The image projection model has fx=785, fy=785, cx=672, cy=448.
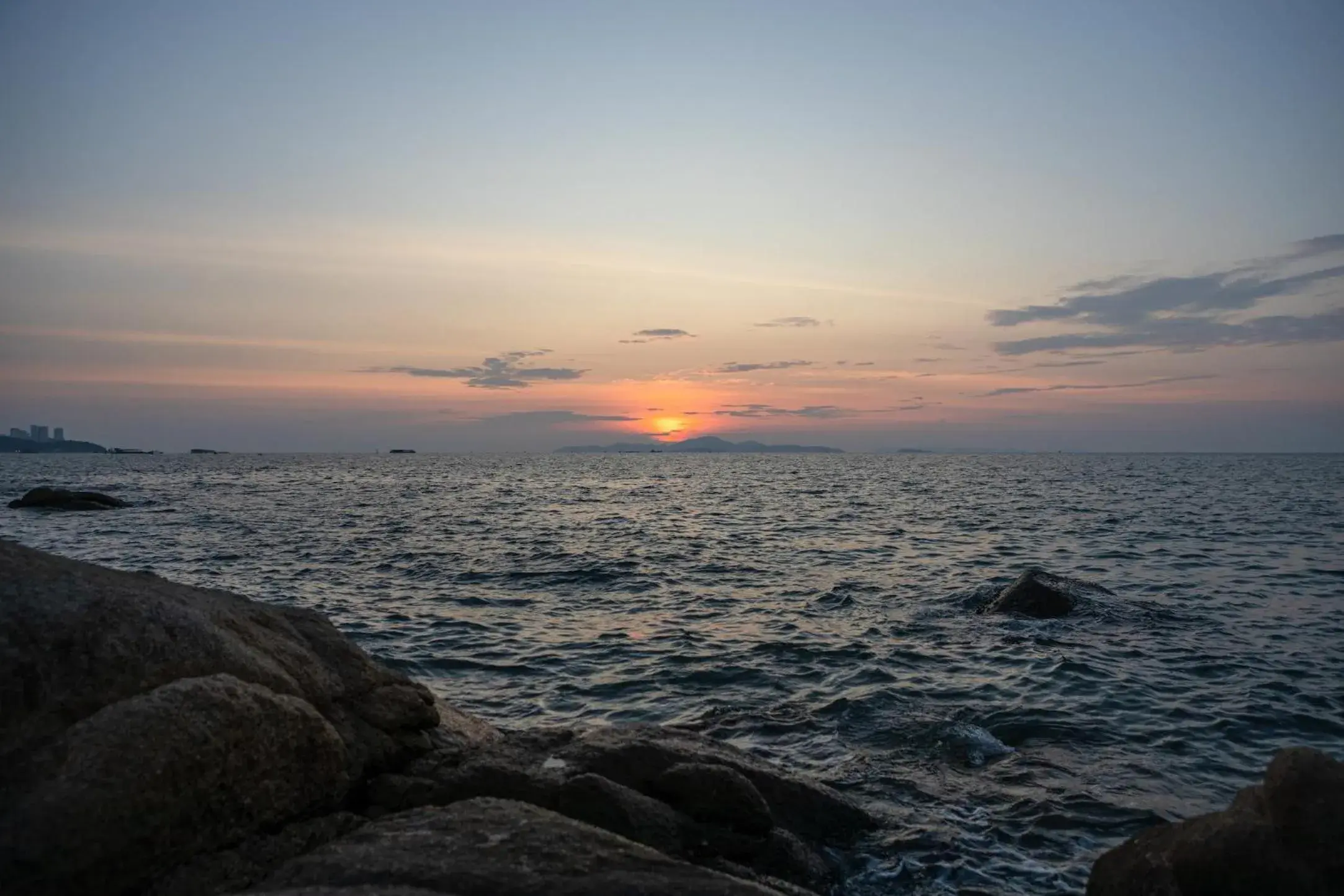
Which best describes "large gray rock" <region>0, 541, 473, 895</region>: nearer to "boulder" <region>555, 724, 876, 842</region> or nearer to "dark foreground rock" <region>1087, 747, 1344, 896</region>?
"boulder" <region>555, 724, 876, 842</region>

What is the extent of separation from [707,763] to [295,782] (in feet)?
12.6

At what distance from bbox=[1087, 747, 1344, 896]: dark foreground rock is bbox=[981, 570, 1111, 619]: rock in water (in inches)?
526

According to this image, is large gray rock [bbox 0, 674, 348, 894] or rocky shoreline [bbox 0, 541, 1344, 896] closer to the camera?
large gray rock [bbox 0, 674, 348, 894]

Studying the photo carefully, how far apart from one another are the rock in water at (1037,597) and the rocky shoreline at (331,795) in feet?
42.9

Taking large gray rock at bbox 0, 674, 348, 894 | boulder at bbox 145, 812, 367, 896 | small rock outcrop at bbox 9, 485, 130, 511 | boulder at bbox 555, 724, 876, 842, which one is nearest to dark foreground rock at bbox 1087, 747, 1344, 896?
boulder at bbox 555, 724, 876, 842

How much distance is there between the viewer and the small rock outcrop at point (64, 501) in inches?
1900

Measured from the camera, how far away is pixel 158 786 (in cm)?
543

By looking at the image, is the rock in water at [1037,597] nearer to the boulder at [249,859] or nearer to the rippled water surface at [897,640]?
the rippled water surface at [897,640]

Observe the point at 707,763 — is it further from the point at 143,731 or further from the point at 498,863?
the point at 143,731

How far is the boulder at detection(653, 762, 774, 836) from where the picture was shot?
740cm

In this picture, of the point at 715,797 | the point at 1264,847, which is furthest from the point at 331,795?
the point at 1264,847

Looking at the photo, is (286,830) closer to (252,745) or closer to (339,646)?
(252,745)

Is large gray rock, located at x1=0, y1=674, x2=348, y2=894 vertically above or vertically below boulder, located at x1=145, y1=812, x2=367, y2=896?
above

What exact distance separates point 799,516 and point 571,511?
15566mm
